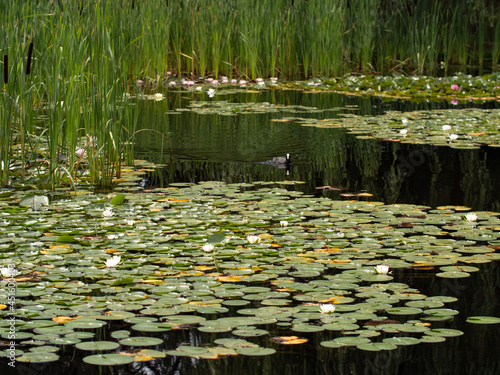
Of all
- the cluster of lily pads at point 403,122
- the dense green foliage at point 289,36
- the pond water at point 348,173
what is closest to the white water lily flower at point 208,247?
the pond water at point 348,173

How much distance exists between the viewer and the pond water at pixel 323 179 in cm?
221

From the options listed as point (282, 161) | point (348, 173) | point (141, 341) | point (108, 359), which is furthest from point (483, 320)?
point (282, 161)

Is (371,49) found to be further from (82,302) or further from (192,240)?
(82,302)

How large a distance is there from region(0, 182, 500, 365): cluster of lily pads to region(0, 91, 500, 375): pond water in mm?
36

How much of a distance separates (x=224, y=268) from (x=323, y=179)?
6.55 ft

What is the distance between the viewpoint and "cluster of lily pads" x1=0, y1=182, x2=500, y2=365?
7.83 ft

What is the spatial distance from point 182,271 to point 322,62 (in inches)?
323

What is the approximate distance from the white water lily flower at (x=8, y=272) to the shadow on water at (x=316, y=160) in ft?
6.05

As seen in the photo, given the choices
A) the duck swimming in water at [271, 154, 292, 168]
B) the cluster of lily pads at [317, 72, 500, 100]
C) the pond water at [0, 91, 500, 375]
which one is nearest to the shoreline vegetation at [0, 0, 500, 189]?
the cluster of lily pads at [317, 72, 500, 100]

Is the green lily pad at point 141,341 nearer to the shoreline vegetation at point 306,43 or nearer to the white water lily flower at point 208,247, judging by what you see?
the white water lily flower at point 208,247

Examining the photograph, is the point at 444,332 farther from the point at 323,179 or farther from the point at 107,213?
the point at 323,179

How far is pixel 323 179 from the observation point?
4.93 m

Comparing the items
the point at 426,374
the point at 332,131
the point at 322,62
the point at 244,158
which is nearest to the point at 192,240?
the point at 426,374

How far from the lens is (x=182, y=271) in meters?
3.02
